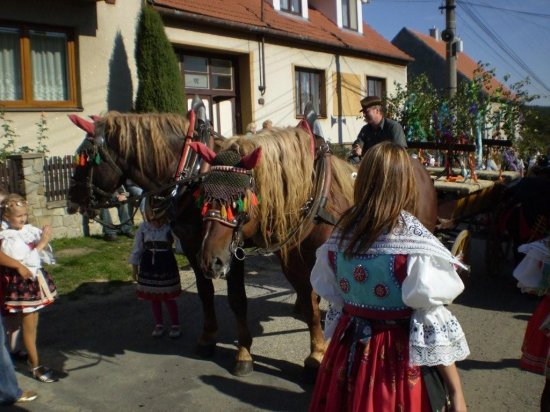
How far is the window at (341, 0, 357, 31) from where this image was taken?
18889 millimetres

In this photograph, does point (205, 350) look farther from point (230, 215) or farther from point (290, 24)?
point (290, 24)

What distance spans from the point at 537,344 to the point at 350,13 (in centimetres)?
1783

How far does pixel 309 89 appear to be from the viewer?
16.6 m

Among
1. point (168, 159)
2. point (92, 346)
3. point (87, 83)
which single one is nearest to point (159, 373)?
point (92, 346)

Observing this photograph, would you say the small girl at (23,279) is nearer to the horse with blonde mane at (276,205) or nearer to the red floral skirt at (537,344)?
the horse with blonde mane at (276,205)

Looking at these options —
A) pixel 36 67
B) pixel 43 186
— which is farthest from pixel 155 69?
pixel 43 186

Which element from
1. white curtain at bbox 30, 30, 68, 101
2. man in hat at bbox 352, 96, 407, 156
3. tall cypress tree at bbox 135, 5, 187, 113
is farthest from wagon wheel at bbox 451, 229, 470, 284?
white curtain at bbox 30, 30, 68, 101

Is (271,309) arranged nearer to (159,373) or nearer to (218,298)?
(218,298)

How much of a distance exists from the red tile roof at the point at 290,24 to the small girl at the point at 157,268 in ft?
26.2

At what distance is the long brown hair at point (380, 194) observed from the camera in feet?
6.80

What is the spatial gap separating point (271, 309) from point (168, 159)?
219cm

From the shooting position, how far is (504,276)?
6855 millimetres

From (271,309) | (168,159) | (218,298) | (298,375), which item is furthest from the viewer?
(218,298)

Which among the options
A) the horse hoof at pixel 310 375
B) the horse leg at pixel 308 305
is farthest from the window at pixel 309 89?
the horse hoof at pixel 310 375
